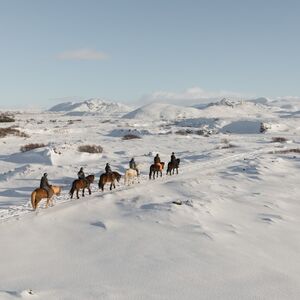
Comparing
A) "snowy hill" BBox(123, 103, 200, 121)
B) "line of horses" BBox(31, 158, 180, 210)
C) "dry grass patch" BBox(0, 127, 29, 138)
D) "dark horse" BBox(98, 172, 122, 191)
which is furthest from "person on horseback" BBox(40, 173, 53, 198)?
"snowy hill" BBox(123, 103, 200, 121)

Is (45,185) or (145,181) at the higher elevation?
(45,185)

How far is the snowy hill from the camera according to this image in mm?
122500

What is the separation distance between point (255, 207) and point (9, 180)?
1541 cm

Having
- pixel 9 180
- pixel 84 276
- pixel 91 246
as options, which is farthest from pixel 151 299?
pixel 9 180

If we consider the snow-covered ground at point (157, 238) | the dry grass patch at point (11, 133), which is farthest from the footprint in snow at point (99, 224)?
the dry grass patch at point (11, 133)

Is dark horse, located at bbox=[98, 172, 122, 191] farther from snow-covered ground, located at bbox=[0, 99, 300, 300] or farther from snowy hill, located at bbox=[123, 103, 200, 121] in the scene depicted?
snowy hill, located at bbox=[123, 103, 200, 121]

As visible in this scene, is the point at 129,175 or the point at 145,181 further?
the point at 145,181

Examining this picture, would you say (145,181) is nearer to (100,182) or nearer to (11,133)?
(100,182)

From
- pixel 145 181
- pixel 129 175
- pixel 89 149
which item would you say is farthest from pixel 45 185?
pixel 89 149

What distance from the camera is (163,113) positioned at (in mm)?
128125

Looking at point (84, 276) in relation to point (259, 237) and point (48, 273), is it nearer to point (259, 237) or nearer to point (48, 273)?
point (48, 273)

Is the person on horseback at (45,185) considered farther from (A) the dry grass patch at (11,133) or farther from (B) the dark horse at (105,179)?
(A) the dry grass patch at (11,133)

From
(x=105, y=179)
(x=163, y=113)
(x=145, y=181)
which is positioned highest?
(x=105, y=179)

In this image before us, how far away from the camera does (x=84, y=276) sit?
12.0 metres
